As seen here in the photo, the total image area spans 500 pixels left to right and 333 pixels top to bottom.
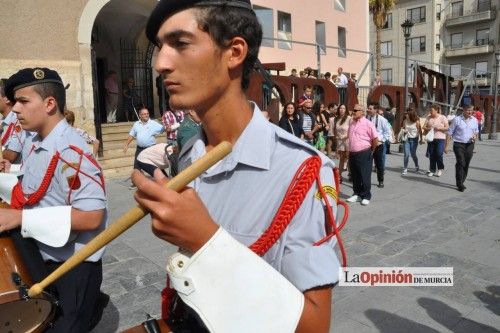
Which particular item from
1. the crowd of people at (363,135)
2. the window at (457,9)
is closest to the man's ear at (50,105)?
the crowd of people at (363,135)

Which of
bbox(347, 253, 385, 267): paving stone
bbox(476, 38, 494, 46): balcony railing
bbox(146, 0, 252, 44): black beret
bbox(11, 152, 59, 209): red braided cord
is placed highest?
bbox(476, 38, 494, 46): balcony railing

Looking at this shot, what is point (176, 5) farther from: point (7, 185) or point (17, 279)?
point (7, 185)

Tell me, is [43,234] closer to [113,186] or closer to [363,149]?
[363,149]

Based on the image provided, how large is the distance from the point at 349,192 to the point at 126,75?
10.1m

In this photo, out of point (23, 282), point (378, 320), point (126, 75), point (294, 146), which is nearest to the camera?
point (294, 146)

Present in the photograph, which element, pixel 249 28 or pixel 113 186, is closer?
pixel 249 28

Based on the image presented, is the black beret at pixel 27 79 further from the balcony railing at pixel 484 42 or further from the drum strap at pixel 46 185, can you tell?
the balcony railing at pixel 484 42

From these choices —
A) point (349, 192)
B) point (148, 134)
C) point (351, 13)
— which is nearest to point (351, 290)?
point (349, 192)

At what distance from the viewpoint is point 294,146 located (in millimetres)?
1236

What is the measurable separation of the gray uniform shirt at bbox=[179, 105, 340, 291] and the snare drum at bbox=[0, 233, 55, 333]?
947 mm

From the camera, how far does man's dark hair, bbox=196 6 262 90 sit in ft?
3.90

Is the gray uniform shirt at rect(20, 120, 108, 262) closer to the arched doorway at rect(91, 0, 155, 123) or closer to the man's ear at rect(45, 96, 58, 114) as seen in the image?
the man's ear at rect(45, 96, 58, 114)

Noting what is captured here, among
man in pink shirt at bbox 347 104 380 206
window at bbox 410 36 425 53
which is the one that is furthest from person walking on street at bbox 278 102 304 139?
window at bbox 410 36 425 53

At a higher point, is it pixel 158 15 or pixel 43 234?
pixel 158 15
